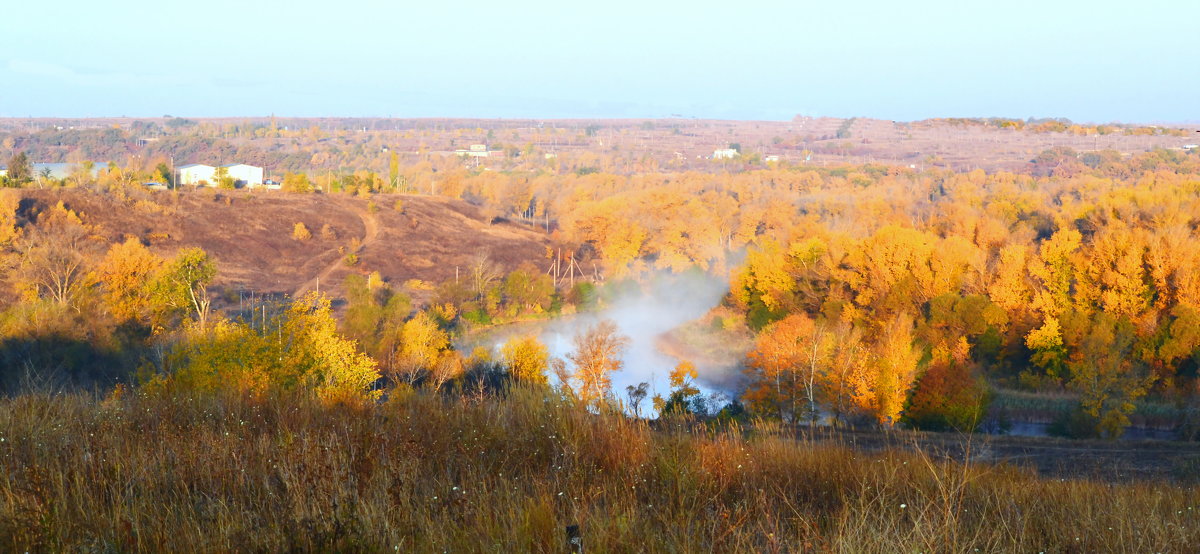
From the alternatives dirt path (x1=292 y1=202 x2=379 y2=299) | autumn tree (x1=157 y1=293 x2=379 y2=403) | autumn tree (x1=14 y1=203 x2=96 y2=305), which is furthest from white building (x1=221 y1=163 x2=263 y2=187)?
autumn tree (x1=157 y1=293 x2=379 y2=403)

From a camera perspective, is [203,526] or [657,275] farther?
[657,275]

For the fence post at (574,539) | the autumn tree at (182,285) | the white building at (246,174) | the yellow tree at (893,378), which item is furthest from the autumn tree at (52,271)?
the white building at (246,174)

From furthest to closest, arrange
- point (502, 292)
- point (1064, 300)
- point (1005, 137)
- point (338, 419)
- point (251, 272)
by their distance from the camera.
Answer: point (1005, 137) → point (251, 272) → point (502, 292) → point (1064, 300) → point (338, 419)

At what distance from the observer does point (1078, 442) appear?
1423 cm

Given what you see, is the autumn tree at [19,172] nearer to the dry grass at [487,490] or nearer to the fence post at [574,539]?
the dry grass at [487,490]

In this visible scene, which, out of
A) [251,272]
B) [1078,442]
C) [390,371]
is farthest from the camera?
[251,272]


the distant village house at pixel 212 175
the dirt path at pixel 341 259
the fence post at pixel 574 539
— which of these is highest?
the fence post at pixel 574 539

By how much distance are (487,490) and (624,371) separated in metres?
27.3

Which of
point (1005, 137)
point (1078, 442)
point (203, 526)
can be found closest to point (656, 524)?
point (203, 526)

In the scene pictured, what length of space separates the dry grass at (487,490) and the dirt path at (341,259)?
35.2 meters

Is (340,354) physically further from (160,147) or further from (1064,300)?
(160,147)

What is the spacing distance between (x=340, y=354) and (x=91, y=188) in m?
39.4

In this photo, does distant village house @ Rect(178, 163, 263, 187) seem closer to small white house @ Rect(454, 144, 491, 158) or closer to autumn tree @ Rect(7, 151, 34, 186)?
autumn tree @ Rect(7, 151, 34, 186)

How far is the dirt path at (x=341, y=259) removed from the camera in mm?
39919
